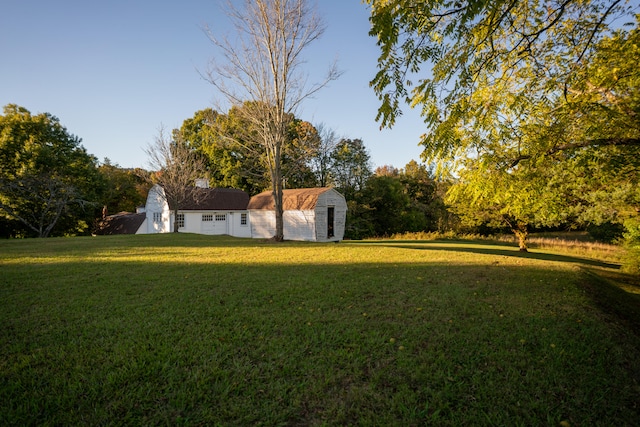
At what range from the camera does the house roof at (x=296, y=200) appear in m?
21.6

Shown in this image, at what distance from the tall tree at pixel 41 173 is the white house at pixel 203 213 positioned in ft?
17.0

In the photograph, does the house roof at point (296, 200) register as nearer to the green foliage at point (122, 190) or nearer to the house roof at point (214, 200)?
the house roof at point (214, 200)

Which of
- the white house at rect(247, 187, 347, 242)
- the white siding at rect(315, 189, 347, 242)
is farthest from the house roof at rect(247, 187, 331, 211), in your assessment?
the white siding at rect(315, 189, 347, 242)

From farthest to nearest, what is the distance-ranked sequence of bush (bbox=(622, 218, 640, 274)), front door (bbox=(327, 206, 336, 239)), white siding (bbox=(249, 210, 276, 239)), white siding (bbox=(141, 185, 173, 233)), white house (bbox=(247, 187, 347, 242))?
white siding (bbox=(141, 185, 173, 233)) < white siding (bbox=(249, 210, 276, 239)) < front door (bbox=(327, 206, 336, 239)) < white house (bbox=(247, 187, 347, 242)) < bush (bbox=(622, 218, 640, 274))

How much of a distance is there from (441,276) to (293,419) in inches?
253

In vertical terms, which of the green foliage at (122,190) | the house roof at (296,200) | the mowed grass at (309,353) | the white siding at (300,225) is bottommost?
the mowed grass at (309,353)

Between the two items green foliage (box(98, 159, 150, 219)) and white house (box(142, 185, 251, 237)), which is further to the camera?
green foliage (box(98, 159, 150, 219))

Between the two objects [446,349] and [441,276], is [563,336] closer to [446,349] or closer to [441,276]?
[446,349]

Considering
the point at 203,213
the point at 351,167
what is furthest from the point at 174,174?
the point at 351,167

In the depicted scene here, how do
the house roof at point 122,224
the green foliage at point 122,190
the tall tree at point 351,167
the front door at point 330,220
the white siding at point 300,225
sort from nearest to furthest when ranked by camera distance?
the white siding at point 300,225 < the front door at point 330,220 < the house roof at point 122,224 < the tall tree at point 351,167 < the green foliage at point 122,190

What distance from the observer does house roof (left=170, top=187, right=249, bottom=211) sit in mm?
26828

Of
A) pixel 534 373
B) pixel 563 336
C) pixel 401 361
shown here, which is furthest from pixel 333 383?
pixel 563 336

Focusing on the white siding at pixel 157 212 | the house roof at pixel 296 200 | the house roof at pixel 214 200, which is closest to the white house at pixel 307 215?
the house roof at pixel 296 200

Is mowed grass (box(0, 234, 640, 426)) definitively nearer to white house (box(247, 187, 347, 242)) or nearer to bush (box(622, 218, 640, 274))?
bush (box(622, 218, 640, 274))
